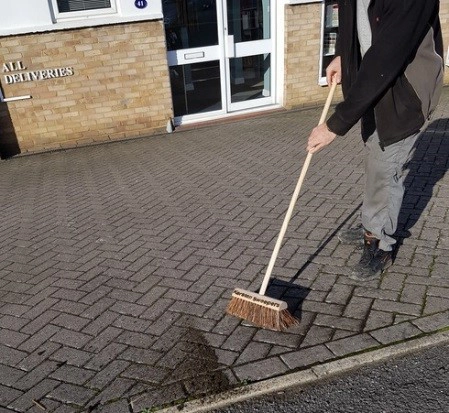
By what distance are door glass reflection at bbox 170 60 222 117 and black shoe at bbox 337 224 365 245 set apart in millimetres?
5382

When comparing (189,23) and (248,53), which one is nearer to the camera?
(189,23)

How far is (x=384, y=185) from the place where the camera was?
327 cm

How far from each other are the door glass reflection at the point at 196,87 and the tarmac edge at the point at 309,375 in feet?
22.1

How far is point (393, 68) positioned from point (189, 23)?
6.23 meters

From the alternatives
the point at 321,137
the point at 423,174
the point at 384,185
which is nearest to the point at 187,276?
the point at 321,137

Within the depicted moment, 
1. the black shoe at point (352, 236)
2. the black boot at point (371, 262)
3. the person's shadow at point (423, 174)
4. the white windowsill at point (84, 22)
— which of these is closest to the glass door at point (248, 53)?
the white windowsill at point (84, 22)

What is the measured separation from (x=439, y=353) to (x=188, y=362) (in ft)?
5.05

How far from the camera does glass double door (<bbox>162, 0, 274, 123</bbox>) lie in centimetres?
812

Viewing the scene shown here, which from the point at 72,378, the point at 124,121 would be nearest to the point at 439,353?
the point at 72,378

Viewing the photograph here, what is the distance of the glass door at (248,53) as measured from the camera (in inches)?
330

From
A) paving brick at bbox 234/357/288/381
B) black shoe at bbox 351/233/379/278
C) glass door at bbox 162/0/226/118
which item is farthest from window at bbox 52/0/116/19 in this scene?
paving brick at bbox 234/357/288/381

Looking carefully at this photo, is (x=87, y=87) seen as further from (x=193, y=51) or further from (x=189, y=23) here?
(x=189, y=23)

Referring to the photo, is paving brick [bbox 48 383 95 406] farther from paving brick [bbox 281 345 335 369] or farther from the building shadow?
the building shadow

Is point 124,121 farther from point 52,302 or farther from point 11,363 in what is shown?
point 11,363
